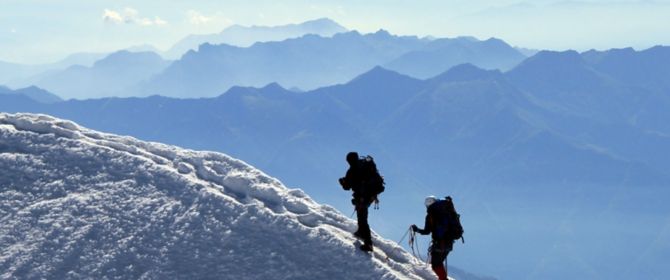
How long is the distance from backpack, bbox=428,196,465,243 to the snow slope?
198 cm

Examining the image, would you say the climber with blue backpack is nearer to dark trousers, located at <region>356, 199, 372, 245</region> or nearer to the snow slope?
the snow slope

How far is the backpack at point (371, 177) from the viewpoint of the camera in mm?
19531

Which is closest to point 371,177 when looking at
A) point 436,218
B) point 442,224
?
point 436,218

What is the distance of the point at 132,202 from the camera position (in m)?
22.5

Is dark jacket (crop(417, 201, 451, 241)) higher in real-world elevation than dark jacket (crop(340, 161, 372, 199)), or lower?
lower

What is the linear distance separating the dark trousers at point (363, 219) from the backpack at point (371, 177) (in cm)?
36

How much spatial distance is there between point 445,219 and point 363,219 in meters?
2.81

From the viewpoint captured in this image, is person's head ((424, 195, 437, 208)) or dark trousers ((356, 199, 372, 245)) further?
dark trousers ((356, 199, 372, 245))

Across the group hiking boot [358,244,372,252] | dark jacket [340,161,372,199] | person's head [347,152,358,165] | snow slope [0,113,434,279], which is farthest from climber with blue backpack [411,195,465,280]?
hiking boot [358,244,372,252]

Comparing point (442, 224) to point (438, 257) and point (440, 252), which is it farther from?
point (438, 257)

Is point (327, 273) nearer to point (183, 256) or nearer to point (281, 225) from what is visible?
point (281, 225)

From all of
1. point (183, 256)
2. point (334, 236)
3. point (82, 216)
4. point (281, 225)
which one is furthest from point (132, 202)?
point (334, 236)

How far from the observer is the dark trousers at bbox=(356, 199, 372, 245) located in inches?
778

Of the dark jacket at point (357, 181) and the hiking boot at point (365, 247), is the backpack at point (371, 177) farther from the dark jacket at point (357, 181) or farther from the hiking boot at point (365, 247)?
the hiking boot at point (365, 247)
